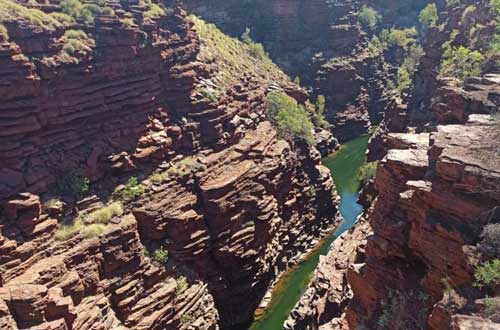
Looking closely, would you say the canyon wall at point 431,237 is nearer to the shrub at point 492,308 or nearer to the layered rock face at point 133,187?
the shrub at point 492,308

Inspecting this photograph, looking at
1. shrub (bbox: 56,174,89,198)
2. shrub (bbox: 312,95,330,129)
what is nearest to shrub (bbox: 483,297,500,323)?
shrub (bbox: 56,174,89,198)

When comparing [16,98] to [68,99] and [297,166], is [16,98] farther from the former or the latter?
[297,166]

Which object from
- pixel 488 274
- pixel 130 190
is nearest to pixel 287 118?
pixel 130 190

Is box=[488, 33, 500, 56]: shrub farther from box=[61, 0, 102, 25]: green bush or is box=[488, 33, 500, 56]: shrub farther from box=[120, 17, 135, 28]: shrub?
box=[61, 0, 102, 25]: green bush

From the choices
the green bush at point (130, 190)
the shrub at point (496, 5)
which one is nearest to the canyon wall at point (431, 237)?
the green bush at point (130, 190)

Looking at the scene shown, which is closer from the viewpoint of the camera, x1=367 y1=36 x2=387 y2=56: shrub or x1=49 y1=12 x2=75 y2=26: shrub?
x1=49 y1=12 x2=75 y2=26: shrub
